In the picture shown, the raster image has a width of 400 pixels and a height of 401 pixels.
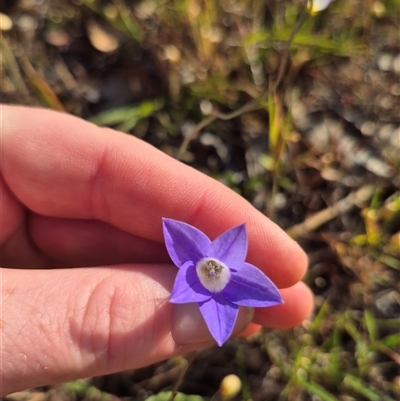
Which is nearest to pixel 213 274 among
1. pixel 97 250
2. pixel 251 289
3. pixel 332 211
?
pixel 251 289

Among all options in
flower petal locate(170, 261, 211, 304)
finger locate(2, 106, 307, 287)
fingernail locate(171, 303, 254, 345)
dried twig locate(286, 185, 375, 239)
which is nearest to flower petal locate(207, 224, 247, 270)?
flower petal locate(170, 261, 211, 304)

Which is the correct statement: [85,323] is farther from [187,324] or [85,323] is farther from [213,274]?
[213,274]

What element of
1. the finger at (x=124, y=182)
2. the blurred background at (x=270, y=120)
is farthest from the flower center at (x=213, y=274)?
the blurred background at (x=270, y=120)

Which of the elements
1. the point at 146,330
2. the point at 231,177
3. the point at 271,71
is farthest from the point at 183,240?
the point at 271,71

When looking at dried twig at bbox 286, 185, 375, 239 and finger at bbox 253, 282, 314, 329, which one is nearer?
finger at bbox 253, 282, 314, 329

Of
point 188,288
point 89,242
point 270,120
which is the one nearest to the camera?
point 188,288

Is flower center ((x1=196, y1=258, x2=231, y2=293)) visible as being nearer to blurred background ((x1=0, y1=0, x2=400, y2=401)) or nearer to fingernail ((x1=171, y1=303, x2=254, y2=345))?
fingernail ((x1=171, y1=303, x2=254, y2=345))

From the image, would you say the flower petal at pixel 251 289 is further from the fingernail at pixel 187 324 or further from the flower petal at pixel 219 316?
the fingernail at pixel 187 324
